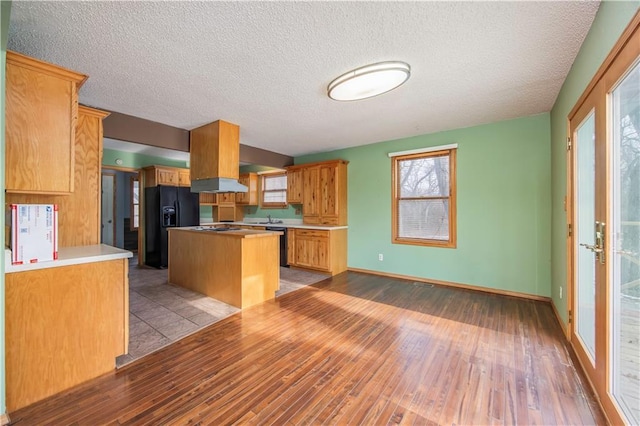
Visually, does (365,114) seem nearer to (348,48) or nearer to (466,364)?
(348,48)

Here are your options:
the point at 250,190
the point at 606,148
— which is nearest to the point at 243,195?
the point at 250,190

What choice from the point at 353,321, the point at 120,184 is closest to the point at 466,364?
the point at 353,321

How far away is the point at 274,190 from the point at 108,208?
4527 millimetres

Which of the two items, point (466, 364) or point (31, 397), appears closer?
point (31, 397)

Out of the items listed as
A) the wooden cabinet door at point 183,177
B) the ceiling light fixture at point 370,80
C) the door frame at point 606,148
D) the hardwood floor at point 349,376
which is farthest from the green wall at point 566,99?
the wooden cabinet door at point 183,177

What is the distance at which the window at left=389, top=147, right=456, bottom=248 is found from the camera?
4.13m

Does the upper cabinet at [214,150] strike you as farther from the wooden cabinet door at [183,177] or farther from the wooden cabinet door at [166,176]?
the wooden cabinet door at [183,177]

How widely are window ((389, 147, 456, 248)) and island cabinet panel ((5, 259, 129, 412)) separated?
12.9 feet

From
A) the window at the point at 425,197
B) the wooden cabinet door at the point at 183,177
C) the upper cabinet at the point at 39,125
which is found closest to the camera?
the upper cabinet at the point at 39,125

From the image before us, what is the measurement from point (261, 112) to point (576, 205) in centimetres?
334

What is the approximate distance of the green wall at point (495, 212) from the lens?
344 centimetres

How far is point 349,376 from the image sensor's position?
1905mm

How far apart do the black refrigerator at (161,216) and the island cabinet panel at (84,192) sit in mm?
3195

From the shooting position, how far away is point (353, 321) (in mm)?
2840
